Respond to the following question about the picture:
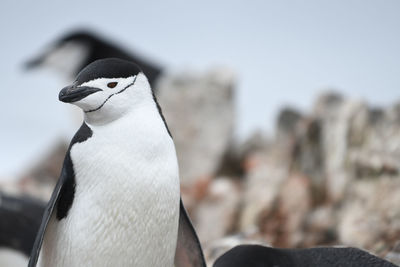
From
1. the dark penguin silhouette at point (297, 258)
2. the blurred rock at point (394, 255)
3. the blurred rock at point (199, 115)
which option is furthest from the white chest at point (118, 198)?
the blurred rock at point (199, 115)

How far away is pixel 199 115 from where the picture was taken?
7.27 m

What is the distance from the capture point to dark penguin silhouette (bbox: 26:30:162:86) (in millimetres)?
8203

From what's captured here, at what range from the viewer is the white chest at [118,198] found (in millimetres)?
1805

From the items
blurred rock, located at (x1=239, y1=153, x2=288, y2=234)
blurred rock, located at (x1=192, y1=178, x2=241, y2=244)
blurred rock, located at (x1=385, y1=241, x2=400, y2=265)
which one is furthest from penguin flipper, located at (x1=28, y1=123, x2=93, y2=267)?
blurred rock, located at (x1=192, y1=178, x2=241, y2=244)

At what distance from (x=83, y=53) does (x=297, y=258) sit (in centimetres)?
673

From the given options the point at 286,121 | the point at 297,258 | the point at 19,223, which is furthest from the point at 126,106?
the point at 286,121

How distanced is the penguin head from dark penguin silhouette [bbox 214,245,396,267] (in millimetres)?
772

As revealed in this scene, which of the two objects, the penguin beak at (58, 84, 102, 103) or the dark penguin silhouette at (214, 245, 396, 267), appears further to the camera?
the dark penguin silhouette at (214, 245, 396, 267)

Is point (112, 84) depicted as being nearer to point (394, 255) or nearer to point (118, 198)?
point (118, 198)

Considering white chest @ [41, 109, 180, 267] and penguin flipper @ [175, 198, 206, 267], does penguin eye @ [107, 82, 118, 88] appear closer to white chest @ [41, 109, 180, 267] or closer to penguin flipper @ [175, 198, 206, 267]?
white chest @ [41, 109, 180, 267]

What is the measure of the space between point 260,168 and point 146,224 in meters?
3.84

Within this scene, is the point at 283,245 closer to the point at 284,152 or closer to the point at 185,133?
the point at 284,152

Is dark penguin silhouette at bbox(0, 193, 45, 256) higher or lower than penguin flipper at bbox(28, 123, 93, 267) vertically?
lower

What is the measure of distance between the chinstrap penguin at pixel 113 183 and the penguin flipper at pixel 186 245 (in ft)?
0.76
